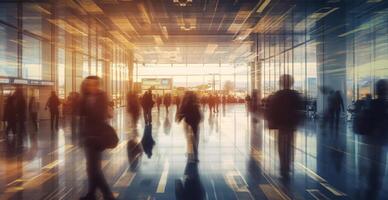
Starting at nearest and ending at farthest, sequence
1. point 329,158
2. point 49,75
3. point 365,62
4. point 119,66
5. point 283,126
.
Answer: point 283,126
point 329,158
point 365,62
point 49,75
point 119,66

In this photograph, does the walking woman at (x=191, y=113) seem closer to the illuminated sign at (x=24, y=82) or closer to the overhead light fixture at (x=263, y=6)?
the illuminated sign at (x=24, y=82)

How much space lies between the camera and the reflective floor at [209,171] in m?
6.58

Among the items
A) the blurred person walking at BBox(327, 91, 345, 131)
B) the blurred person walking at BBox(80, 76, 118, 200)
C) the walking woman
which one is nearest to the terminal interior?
the blurred person walking at BBox(327, 91, 345, 131)

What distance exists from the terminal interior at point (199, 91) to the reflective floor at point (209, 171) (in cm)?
3

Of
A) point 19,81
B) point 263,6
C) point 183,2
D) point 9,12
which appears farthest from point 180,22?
point 19,81

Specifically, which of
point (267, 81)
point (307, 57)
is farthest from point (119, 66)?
point (307, 57)

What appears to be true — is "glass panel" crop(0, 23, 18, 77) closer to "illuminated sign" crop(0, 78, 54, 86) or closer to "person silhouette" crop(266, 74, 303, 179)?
"illuminated sign" crop(0, 78, 54, 86)

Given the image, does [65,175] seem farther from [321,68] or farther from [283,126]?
[321,68]

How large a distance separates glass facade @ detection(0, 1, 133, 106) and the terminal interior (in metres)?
0.09

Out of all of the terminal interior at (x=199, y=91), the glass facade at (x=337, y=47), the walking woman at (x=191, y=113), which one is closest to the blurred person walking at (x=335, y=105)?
the terminal interior at (x=199, y=91)

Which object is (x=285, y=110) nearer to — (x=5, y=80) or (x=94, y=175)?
(x=94, y=175)

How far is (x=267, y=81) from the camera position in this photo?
34656mm

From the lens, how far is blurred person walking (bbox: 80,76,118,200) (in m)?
5.96

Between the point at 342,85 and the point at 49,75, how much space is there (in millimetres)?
17940
